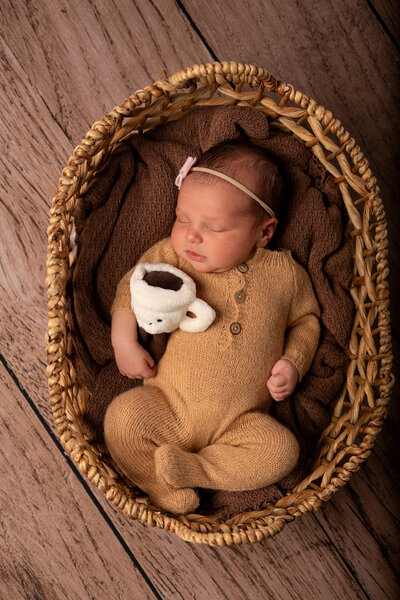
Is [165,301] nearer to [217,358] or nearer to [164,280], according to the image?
[164,280]

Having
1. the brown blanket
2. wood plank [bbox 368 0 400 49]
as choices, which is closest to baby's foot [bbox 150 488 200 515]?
the brown blanket

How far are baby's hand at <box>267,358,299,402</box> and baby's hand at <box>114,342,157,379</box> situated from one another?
0.25 meters

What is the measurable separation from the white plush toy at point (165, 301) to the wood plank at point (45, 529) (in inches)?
18.8

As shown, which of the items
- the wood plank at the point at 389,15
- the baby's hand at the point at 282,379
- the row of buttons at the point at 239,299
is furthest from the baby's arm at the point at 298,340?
the wood plank at the point at 389,15

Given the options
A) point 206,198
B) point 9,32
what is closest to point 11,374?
point 206,198

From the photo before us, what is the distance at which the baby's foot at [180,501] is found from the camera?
3.52ft

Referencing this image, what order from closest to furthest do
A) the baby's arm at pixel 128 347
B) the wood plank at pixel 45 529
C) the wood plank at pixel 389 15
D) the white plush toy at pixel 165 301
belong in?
the white plush toy at pixel 165 301 < the baby's arm at pixel 128 347 < the wood plank at pixel 45 529 < the wood plank at pixel 389 15

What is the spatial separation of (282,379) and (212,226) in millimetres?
344

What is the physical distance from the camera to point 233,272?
1129 mm

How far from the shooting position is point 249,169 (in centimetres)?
107

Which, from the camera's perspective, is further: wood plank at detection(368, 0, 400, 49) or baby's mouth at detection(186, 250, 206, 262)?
wood plank at detection(368, 0, 400, 49)

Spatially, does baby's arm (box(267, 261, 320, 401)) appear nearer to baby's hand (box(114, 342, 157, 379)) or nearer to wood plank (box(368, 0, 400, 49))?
baby's hand (box(114, 342, 157, 379))

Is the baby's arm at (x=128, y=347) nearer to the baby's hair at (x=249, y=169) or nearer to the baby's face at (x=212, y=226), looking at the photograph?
the baby's face at (x=212, y=226)

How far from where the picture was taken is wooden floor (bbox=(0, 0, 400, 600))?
1.31m
